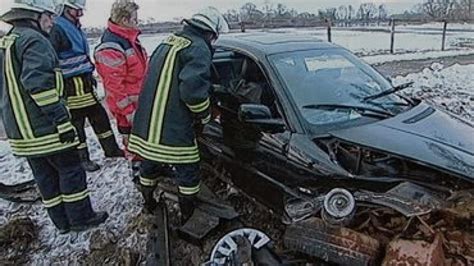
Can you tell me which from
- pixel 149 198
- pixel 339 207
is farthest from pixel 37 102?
pixel 339 207

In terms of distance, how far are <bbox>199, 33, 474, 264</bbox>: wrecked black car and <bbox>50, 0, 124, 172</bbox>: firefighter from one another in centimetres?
147

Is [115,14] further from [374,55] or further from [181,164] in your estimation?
[374,55]

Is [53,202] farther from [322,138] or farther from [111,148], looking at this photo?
[322,138]

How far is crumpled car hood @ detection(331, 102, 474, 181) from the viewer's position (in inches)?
125

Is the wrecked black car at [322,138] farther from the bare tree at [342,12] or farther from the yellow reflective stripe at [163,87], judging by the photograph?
the bare tree at [342,12]

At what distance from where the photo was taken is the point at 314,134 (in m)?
3.68

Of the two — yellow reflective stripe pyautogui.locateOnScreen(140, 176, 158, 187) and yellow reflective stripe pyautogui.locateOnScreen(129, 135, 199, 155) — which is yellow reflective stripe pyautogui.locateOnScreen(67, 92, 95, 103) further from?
yellow reflective stripe pyautogui.locateOnScreen(129, 135, 199, 155)

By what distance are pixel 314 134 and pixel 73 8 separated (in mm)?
2872

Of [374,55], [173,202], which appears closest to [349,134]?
[173,202]

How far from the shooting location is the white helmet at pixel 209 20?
13.3 ft

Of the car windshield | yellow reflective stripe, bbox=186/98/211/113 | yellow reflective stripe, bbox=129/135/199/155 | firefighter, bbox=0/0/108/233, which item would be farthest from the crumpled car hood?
firefighter, bbox=0/0/108/233

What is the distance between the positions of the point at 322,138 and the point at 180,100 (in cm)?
114

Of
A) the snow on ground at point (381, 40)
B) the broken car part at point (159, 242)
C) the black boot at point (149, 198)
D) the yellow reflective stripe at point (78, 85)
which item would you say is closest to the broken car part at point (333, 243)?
the broken car part at point (159, 242)

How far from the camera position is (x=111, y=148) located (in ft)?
20.1
